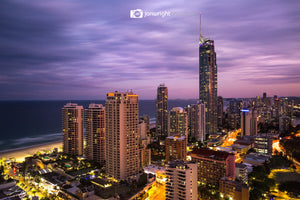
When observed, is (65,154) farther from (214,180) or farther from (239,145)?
(239,145)

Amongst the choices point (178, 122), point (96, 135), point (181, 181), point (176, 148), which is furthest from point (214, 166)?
point (178, 122)

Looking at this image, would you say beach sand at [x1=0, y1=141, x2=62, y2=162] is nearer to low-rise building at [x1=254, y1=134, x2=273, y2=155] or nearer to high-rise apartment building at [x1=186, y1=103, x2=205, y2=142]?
high-rise apartment building at [x1=186, y1=103, x2=205, y2=142]

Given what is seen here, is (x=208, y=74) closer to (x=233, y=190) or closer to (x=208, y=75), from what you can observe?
(x=208, y=75)

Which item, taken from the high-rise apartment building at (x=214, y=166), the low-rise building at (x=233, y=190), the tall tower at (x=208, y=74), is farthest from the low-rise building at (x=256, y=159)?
the tall tower at (x=208, y=74)

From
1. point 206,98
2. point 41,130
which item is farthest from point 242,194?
point 41,130

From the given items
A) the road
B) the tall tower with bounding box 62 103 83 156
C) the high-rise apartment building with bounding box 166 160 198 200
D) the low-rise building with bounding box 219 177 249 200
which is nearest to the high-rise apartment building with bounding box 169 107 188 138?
the tall tower with bounding box 62 103 83 156
